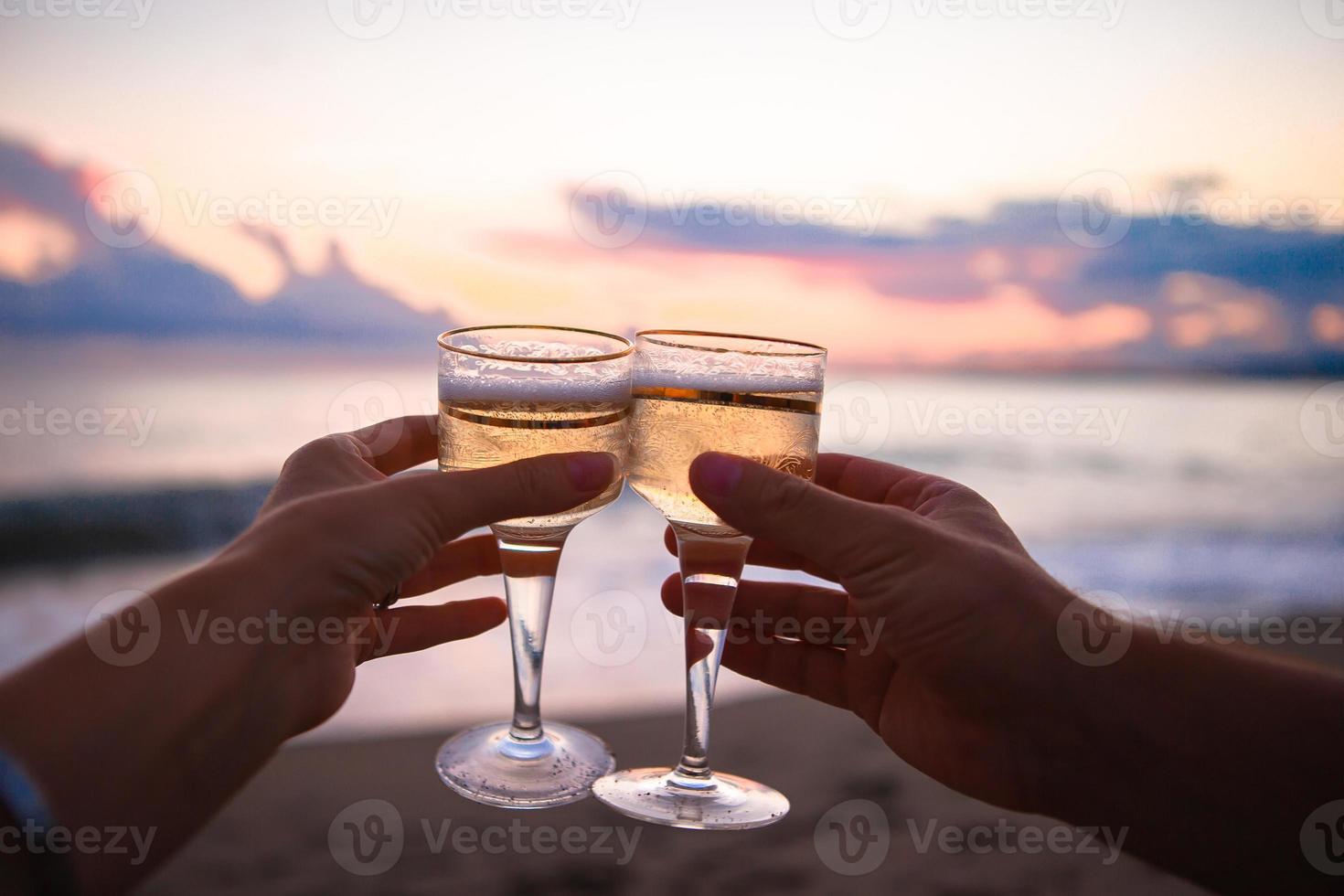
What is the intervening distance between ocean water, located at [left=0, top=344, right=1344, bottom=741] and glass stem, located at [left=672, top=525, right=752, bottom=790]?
6.32 ft

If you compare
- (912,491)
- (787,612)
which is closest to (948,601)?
(912,491)

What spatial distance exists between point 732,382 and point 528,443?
1.29ft

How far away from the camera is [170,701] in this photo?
163 centimetres

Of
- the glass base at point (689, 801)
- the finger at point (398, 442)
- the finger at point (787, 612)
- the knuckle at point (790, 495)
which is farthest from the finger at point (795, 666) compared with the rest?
the finger at point (398, 442)

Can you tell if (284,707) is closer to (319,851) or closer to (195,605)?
(195,605)

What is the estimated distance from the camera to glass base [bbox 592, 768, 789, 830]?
1978mm

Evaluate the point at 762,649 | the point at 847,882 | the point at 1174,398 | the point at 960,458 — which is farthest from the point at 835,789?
the point at 1174,398

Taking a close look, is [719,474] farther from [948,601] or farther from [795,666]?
[795,666]

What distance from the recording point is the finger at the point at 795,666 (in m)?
2.56

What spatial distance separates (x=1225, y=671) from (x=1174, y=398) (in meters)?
11.7

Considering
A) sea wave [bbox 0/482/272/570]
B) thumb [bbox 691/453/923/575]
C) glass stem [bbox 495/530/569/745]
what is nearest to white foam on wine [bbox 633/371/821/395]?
thumb [bbox 691/453/923/575]

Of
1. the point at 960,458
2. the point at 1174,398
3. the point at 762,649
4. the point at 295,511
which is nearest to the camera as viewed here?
the point at 295,511

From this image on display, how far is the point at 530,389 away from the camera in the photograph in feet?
6.30

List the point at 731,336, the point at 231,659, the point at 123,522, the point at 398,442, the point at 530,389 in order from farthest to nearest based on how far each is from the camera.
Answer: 1. the point at 123,522
2. the point at 398,442
3. the point at 731,336
4. the point at 530,389
5. the point at 231,659
